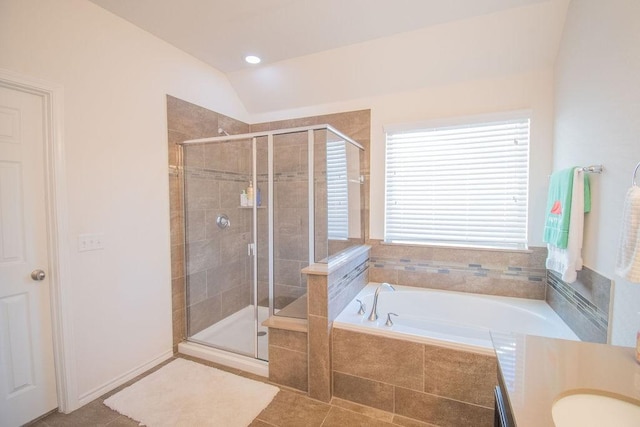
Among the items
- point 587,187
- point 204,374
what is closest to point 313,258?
point 204,374

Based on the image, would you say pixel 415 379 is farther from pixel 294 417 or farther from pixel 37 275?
pixel 37 275

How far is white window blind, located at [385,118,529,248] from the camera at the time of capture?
244cm

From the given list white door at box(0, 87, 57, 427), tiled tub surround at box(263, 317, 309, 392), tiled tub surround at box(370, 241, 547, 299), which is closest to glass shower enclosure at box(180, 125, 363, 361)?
tiled tub surround at box(263, 317, 309, 392)

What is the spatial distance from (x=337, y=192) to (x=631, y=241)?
5.93 feet

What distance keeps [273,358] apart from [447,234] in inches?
73.7

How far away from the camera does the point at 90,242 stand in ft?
6.40

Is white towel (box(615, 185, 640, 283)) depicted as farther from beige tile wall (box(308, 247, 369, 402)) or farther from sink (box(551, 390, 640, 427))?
beige tile wall (box(308, 247, 369, 402))

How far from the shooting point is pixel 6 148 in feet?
5.36

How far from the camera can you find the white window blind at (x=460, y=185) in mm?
2436

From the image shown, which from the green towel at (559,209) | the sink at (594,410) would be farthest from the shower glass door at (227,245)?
the green towel at (559,209)

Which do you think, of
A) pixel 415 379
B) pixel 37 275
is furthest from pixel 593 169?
pixel 37 275

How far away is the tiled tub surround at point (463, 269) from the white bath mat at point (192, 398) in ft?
5.02

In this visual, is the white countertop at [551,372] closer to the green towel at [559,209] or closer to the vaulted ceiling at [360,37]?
the green towel at [559,209]

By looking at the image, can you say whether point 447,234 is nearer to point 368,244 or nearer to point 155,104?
point 368,244
